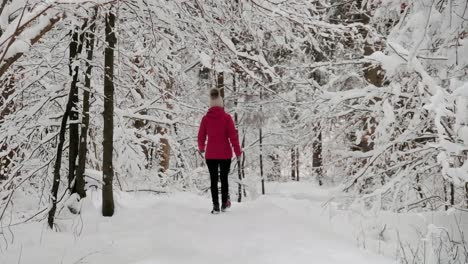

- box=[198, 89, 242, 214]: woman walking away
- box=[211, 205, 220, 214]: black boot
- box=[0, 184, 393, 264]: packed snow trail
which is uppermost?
box=[198, 89, 242, 214]: woman walking away

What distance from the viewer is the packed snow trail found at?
4.43m

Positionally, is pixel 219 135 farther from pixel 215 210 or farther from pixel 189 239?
pixel 189 239

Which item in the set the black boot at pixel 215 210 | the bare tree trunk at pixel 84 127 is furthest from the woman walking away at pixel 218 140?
the bare tree trunk at pixel 84 127

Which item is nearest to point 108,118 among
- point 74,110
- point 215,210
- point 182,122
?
point 74,110

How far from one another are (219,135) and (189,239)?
2495mm

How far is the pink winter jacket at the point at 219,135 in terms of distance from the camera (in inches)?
287

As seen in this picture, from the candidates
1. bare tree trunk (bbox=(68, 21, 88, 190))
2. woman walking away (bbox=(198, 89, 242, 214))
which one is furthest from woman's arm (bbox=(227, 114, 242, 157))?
bare tree trunk (bbox=(68, 21, 88, 190))

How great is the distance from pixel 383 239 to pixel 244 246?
198 centimetres

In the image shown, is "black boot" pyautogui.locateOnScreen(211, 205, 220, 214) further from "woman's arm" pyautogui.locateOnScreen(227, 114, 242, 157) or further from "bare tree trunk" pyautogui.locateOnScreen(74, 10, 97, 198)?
"bare tree trunk" pyautogui.locateOnScreen(74, 10, 97, 198)

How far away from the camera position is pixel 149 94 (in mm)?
10828

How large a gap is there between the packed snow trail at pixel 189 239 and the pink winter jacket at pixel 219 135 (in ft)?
3.02

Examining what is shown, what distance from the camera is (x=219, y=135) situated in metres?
7.34

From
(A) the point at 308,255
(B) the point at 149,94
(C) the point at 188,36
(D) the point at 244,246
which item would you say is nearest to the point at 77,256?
(D) the point at 244,246

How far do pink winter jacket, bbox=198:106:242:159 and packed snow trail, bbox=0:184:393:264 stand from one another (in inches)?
36.3
